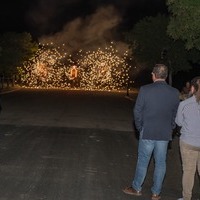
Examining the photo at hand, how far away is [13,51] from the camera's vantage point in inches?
2557

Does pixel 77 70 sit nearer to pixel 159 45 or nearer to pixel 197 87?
pixel 159 45

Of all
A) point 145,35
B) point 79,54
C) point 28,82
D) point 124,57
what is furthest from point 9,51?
point 145,35

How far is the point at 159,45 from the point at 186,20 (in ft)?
68.3

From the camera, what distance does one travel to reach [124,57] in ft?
224

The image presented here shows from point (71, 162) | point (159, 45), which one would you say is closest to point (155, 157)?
point (71, 162)

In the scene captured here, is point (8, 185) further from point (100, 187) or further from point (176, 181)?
point (176, 181)

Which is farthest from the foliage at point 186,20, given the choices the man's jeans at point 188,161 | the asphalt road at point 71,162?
the man's jeans at point 188,161

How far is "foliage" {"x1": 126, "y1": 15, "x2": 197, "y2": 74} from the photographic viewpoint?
3712 centimetres

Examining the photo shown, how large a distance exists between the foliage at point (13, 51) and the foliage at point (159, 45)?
85.1 ft

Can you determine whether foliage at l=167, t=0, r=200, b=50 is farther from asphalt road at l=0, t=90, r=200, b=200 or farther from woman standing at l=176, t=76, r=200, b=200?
woman standing at l=176, t=76, r=200, b=200

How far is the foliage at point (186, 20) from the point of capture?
15821 mm

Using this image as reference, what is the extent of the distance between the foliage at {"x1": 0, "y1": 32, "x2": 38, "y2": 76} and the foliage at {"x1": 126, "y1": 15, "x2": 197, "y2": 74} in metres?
25.9

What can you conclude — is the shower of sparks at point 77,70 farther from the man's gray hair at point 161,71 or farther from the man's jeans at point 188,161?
the man's jeans at point 188,161

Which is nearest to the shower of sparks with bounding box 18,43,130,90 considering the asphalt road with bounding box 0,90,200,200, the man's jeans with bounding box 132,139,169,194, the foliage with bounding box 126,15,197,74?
the foliage with bounding box 126,15,197,74
